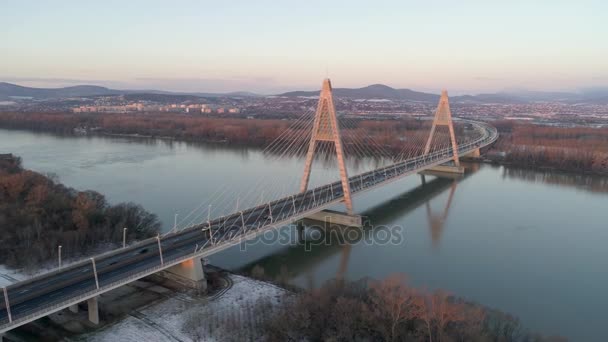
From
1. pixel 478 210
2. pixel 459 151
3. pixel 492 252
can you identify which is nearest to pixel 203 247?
pixel 492 252

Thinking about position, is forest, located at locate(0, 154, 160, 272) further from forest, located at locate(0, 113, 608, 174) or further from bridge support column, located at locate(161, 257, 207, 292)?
forest, located at locate(0, 113, 608, 174)

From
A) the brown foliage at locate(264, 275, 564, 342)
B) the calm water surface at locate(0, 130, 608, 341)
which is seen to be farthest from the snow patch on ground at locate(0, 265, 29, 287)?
the brown foliage at locate(264, 275, 564, 342)

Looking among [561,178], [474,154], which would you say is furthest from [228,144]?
[561,178]

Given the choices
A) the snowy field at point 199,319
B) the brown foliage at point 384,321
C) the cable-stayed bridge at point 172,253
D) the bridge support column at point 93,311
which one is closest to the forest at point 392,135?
the cable-stayed bridge at point 172,253

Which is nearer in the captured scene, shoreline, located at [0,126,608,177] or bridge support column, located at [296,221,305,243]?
bridge support column, located at [296,221,305,243]

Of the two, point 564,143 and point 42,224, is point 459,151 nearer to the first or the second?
point 564,143

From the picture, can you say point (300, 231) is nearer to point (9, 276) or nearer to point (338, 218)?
point (338, 218)

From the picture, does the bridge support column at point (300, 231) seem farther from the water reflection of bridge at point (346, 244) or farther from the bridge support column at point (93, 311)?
the bridge support column at point (93, 311)
